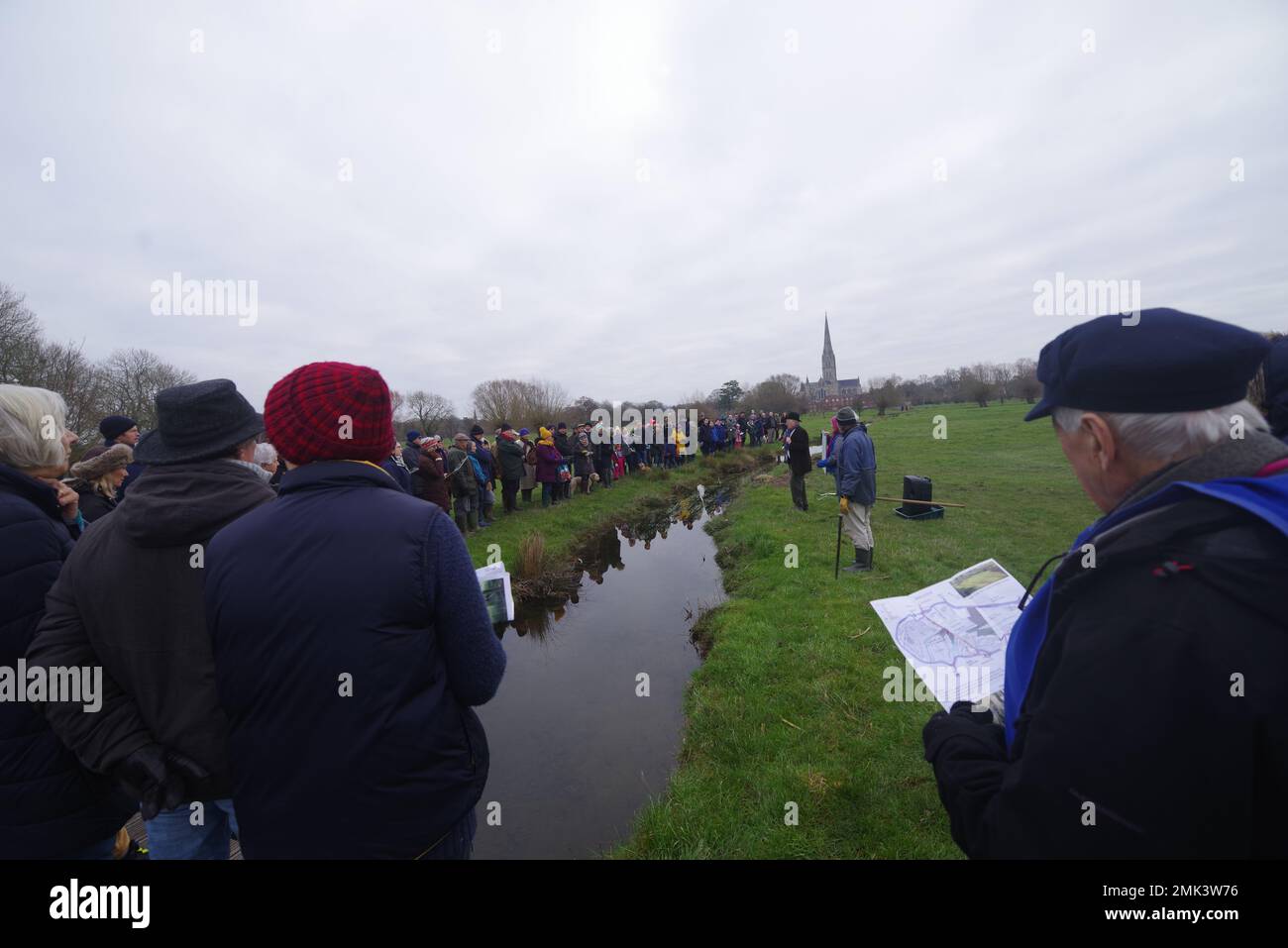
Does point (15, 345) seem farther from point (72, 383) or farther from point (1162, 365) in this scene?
point (1162, 365)

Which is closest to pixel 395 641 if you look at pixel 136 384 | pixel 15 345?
pixel 15 345

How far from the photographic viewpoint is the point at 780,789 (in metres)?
3.88

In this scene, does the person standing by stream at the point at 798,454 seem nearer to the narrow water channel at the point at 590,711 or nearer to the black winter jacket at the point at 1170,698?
the narrow water channel at the point at 590,711

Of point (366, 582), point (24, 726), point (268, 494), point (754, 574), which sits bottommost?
point (754, 574)

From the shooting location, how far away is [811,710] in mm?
4812

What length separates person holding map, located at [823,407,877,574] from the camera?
25.3 ft

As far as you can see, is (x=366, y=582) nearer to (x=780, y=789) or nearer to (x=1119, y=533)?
(x=1119, y=533)

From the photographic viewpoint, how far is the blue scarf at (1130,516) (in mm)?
959

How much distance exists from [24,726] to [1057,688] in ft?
10.8

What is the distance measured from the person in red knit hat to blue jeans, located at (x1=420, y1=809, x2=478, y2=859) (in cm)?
1

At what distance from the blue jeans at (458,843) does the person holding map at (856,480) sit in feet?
23.2

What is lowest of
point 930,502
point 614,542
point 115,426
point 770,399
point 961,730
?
point 614,542

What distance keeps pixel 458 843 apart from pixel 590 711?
4.30 metres
